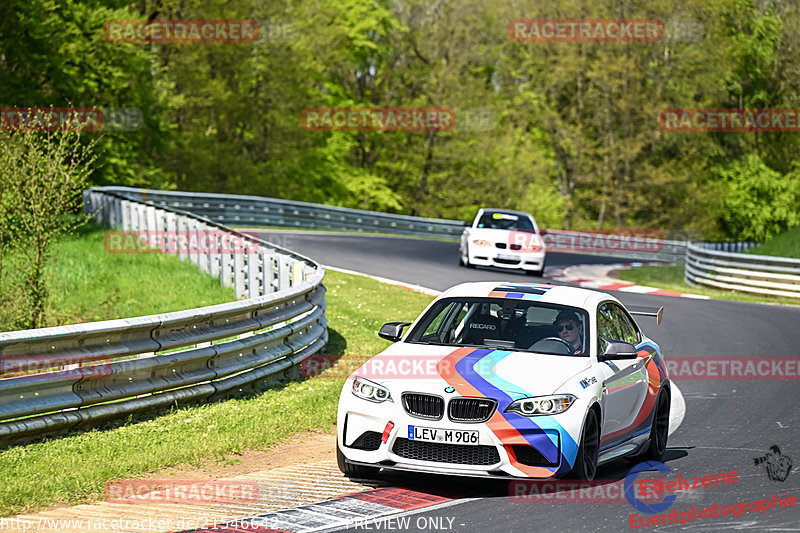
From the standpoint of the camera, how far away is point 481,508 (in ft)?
23.2

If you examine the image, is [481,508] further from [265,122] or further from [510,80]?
[510,80]

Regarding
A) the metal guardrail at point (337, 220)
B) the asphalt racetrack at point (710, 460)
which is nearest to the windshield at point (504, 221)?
the metal guardrail at point (337, 220)

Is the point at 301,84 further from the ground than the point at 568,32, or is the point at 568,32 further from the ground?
the point at 568,32

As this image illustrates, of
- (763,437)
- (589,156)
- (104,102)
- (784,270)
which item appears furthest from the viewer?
(589,156)

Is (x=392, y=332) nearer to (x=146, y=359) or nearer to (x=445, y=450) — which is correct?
(x=445, y=450)

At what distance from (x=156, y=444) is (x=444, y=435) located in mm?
2692

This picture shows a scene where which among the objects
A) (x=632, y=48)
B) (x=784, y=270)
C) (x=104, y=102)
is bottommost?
(x=784, y=270)

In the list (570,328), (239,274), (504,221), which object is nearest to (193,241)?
(239,274)

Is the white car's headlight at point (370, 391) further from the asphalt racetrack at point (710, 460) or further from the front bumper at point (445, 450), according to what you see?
the asphalt racetrack at point (710, 460)

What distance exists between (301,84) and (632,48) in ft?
62.9

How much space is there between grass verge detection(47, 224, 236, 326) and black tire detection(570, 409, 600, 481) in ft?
36.6

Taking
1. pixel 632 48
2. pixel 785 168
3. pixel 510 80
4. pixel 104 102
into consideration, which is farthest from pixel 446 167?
pixel 104 102

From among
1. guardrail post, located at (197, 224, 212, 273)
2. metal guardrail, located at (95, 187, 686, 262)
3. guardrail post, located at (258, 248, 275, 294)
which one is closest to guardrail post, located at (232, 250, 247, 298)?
guardrail post, located at (258, 248, 275, 294)

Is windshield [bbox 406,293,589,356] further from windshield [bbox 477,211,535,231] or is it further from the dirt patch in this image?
windshield [bbox 477,211,535,231]
